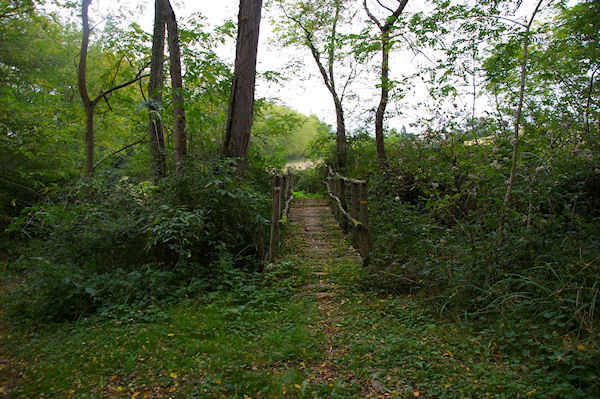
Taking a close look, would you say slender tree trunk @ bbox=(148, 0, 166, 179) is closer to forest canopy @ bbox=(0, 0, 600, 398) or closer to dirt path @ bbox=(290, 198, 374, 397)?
forest canopy @ bbox=(0, 0, 600, 398)

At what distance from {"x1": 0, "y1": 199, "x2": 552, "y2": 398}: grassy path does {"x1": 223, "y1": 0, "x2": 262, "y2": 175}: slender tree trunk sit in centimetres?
313

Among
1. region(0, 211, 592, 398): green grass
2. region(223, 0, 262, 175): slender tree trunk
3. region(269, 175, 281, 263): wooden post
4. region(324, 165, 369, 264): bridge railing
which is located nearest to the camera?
region(0, 211, 592, 398): green grass

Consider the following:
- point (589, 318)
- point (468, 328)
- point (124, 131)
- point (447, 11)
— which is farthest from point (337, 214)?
point (124, 131)

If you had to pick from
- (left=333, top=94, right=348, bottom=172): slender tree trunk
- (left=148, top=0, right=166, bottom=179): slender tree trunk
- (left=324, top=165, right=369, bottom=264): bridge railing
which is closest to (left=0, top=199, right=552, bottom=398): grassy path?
(left=324, top=165, right=369, bottom=264): bridge railing

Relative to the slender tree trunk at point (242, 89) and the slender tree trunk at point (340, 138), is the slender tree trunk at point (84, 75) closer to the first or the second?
the slender tree trunk at point (242, 89)

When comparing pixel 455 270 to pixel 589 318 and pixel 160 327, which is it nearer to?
pixel 589 318

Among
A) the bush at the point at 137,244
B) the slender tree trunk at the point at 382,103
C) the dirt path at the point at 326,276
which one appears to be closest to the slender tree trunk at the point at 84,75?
the bush at the point at 137,244

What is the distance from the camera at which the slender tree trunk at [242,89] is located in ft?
24.5

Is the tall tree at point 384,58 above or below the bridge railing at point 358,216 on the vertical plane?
above

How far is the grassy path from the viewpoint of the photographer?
122 inches

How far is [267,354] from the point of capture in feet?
12.2

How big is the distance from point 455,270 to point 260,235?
3.19 metres

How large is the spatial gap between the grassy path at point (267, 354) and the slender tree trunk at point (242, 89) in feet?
10.3

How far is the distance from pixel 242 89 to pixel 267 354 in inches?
212
